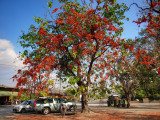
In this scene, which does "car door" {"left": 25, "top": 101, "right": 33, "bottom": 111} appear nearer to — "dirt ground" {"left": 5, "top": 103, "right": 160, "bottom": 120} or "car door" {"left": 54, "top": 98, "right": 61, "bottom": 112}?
"dirt ground" {"left": 5, "top": 103, "right": 160, "bottom": 120}

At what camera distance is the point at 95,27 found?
14.2m

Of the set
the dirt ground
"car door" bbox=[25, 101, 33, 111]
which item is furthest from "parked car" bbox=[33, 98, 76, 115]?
"car door" bbox=[25, 101, 33, 111]

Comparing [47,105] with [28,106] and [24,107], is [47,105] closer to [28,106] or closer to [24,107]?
[28,106]

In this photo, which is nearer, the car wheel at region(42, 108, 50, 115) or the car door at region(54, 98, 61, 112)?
the car wheel at region(42, 108, 50, 115)

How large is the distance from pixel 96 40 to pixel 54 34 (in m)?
4.30

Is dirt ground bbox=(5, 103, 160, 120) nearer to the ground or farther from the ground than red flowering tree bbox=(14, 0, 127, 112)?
nearer to the ground

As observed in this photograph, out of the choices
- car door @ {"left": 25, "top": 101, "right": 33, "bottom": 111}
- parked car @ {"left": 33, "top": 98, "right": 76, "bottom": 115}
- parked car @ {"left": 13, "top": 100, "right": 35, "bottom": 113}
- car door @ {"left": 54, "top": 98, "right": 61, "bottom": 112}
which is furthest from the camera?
car door @ {"left": 25, "top": 101, "right": 33, "bottom": 111}

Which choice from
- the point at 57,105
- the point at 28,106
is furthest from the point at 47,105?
the point at 28,106

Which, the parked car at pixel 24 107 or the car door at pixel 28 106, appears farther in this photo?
the car door at pixel 28 106

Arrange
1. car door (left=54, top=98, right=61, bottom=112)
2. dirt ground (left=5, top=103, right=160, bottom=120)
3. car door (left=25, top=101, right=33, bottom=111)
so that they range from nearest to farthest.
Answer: dirt ground (left=5, top=103, right=160, bottom=120)
car door (left=54, top=98, right=61, bottom=112)
car door (left=25, top=101, right=33, bottom=111)

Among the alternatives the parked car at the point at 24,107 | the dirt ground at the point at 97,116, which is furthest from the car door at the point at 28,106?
the dirt ground at the point at 97,116

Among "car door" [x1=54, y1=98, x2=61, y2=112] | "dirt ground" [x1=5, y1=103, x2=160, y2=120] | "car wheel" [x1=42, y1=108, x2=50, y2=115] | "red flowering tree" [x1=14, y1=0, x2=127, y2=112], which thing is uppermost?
"red flowering tree" [x1=14, y1=0, x2=127, y2=112]

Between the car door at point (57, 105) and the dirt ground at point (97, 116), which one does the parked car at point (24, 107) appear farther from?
the car door at point (57, 105)

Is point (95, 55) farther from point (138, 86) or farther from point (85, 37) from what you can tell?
point (138, 86)
